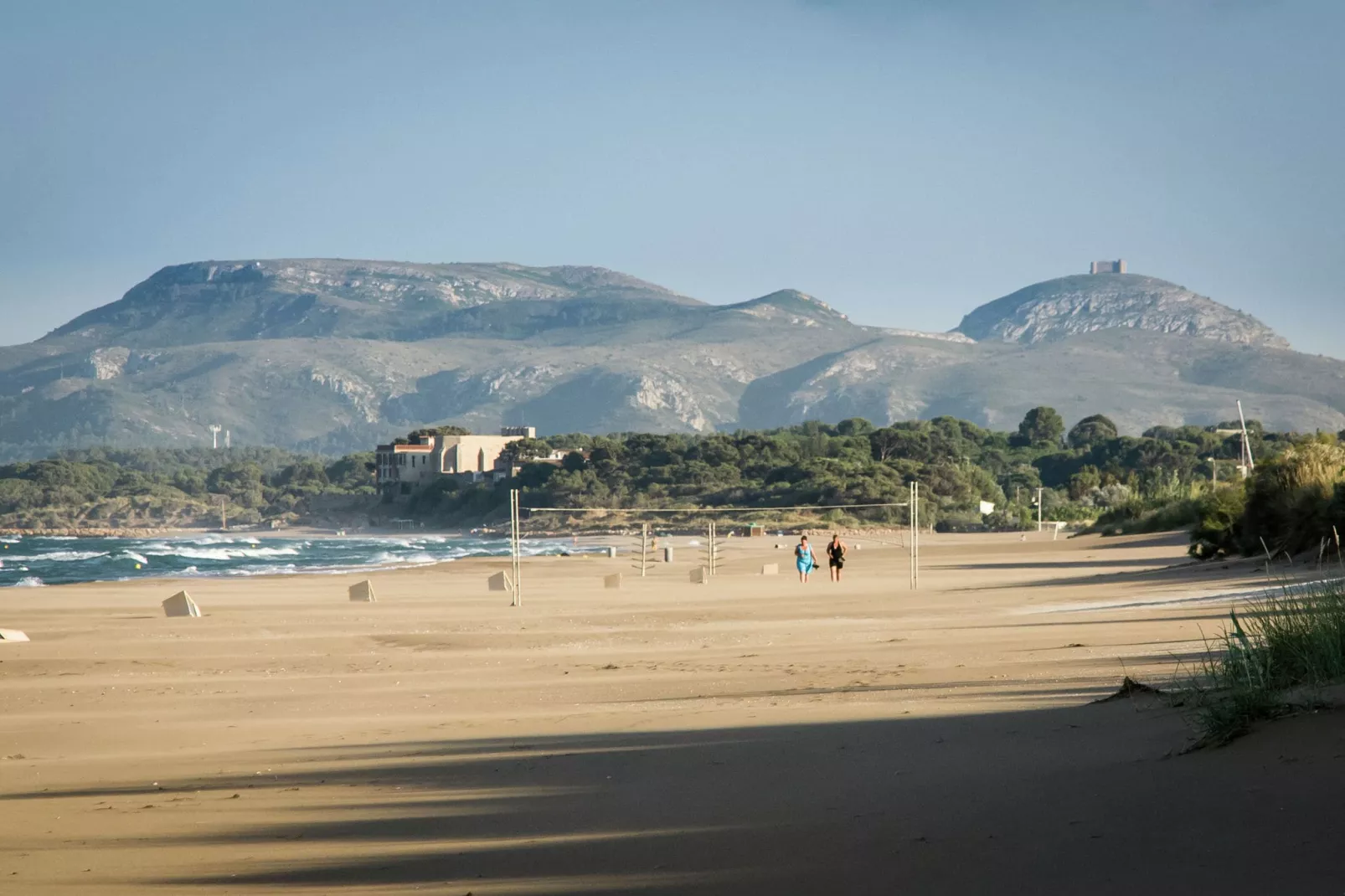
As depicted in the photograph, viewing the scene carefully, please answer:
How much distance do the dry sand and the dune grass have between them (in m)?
0.17

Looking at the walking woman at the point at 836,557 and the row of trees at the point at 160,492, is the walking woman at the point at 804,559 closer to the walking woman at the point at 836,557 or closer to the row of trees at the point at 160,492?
the walking woman at the point at 836,557

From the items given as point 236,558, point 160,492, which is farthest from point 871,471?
point 160,492

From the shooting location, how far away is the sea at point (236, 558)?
143 feet

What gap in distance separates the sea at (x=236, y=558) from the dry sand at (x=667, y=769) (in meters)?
27.9

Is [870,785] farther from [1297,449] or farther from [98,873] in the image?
[1297,449]

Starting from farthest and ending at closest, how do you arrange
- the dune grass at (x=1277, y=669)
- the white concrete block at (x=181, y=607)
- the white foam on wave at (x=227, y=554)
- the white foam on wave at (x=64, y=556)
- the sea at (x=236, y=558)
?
the white foam on wave at (x=227, y=554)
the white foam on wave at (x=64, y=556)
the sea at (x=236, y=558)
the white concrete block at (x=181, y=607)
the dune grass at (x=1277, y=669)

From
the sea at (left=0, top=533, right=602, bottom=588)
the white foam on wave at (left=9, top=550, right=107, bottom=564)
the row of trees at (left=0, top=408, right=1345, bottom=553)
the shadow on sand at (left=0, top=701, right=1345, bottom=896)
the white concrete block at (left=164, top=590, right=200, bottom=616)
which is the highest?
the row of trees at (left=0, top=408, right=1345, bottom=553)

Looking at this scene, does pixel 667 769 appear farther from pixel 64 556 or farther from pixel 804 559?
pixel 64 556

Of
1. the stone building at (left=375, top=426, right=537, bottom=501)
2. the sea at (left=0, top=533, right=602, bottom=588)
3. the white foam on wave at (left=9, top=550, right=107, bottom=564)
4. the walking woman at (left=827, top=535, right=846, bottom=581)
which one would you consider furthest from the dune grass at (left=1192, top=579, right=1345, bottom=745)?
the stone building at (left=375, top=426, right=537, bottom=501)

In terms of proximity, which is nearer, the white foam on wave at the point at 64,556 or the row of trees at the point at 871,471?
the white foam on wave at the point at 64,556

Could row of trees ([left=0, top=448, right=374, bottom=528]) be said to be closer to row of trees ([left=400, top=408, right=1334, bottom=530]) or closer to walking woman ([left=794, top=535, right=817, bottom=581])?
row of trees ([left=400, top=408, right=1334, bottom=530])

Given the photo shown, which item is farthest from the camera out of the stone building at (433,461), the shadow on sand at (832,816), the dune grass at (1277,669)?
the stone building at (433,461)

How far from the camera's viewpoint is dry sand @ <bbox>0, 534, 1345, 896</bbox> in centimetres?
429

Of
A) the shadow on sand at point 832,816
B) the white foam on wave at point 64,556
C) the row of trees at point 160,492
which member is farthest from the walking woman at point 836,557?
the row of trees at point 160,492
